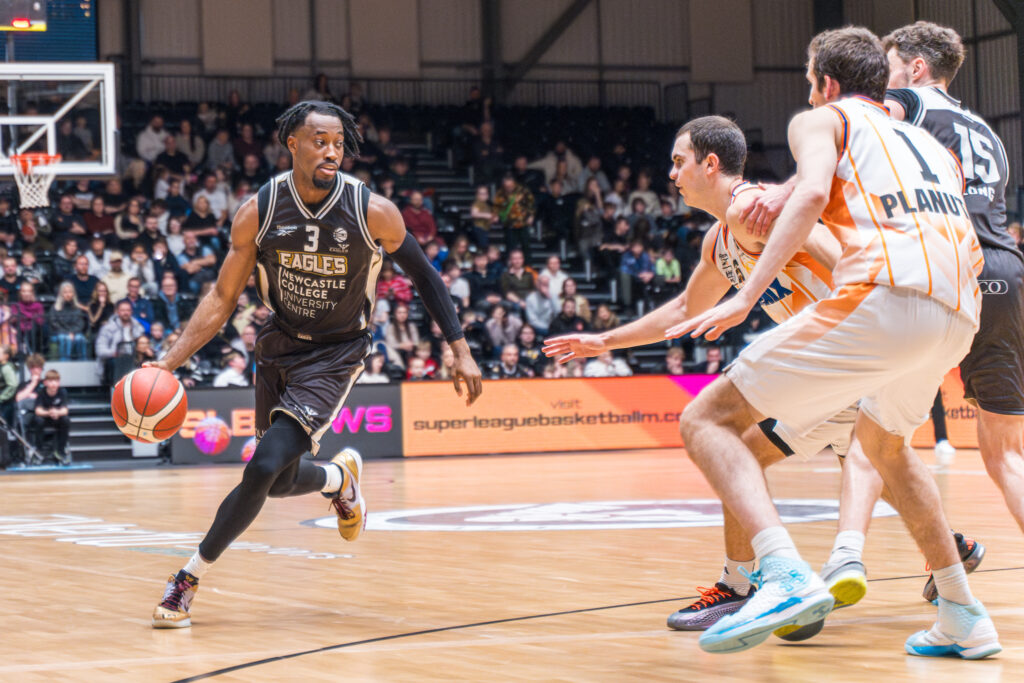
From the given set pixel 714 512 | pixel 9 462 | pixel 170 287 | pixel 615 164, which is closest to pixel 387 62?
pixel 615 164

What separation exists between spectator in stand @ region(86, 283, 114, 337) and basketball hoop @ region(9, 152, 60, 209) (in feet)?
9.16

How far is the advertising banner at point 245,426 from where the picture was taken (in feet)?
51.7

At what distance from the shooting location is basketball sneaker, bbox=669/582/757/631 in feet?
15.0

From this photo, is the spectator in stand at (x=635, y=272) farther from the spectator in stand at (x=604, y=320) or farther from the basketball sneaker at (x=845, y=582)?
the basketball sneaker at (x=845, y=582)

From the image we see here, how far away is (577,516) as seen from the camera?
880 cm

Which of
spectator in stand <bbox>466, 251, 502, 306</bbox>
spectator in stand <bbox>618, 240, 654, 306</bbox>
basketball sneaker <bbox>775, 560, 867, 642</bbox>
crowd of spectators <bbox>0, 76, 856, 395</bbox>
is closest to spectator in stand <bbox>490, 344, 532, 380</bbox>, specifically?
crowd of spectators <bbox>0, 76, 856, 395</bbox>

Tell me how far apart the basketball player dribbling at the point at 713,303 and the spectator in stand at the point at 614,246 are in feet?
53.1

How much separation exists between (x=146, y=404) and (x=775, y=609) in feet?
10.2

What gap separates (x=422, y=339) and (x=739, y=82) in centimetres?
1175

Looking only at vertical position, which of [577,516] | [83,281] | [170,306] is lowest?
[577,516]

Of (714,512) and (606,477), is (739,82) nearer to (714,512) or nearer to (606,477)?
(606,477)

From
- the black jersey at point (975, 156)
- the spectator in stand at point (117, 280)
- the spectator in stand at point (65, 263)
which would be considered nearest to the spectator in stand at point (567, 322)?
the spectator in stand at point (117, 280)

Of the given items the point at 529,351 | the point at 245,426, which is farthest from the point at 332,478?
the point at 529,351

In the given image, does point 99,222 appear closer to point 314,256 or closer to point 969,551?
point 314,256
